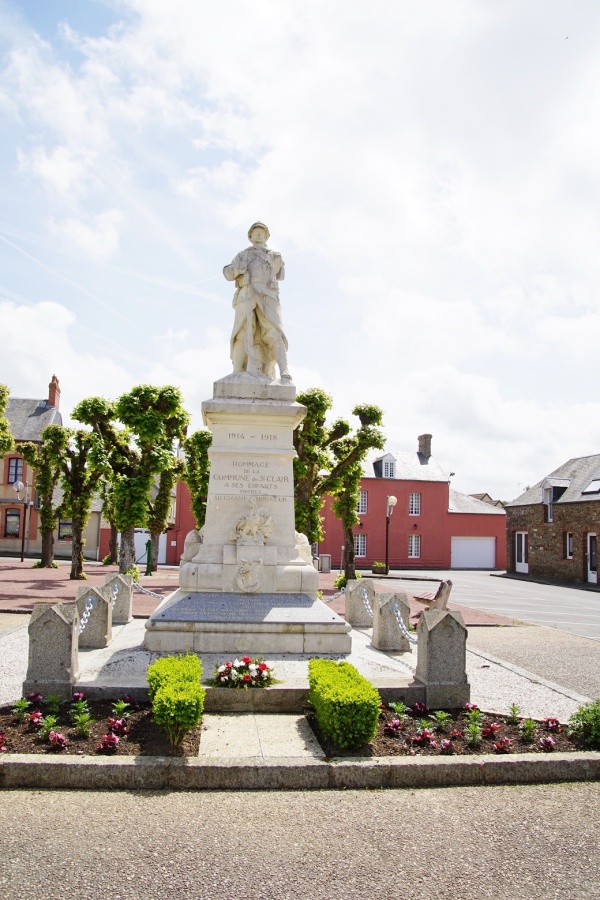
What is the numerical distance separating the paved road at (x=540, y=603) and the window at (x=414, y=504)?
48.7ft

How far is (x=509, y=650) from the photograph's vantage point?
12.0m

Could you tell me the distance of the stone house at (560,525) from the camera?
33.8m

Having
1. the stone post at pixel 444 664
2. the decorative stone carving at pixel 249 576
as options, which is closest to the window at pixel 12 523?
the decorative stone carving at pixel 249 576

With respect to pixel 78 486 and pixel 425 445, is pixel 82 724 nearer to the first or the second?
pixel 78 486

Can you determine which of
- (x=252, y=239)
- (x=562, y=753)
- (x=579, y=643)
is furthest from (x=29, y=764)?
(x=579, y=643)

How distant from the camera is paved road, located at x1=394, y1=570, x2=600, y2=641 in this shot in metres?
17.1

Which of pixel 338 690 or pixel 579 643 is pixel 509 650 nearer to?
pixel 579 643

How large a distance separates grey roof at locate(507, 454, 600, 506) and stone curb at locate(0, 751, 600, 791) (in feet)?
99.9

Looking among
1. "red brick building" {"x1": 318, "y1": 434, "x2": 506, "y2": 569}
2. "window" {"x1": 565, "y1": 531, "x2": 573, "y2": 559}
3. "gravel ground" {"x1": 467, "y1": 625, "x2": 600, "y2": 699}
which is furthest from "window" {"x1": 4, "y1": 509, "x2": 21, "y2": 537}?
"gravel ground" {"x1": 467, "y1": 625, "x2": 600, "y2": 699}

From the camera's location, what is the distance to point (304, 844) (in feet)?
13.9

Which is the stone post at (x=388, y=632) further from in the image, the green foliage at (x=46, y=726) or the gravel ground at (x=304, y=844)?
the green foliage at (x=46, y=726)

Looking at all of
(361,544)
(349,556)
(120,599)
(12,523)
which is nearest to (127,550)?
(120,599)

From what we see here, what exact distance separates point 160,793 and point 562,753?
10.9 feet

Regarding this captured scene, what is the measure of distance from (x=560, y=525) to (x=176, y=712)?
34269 mm
